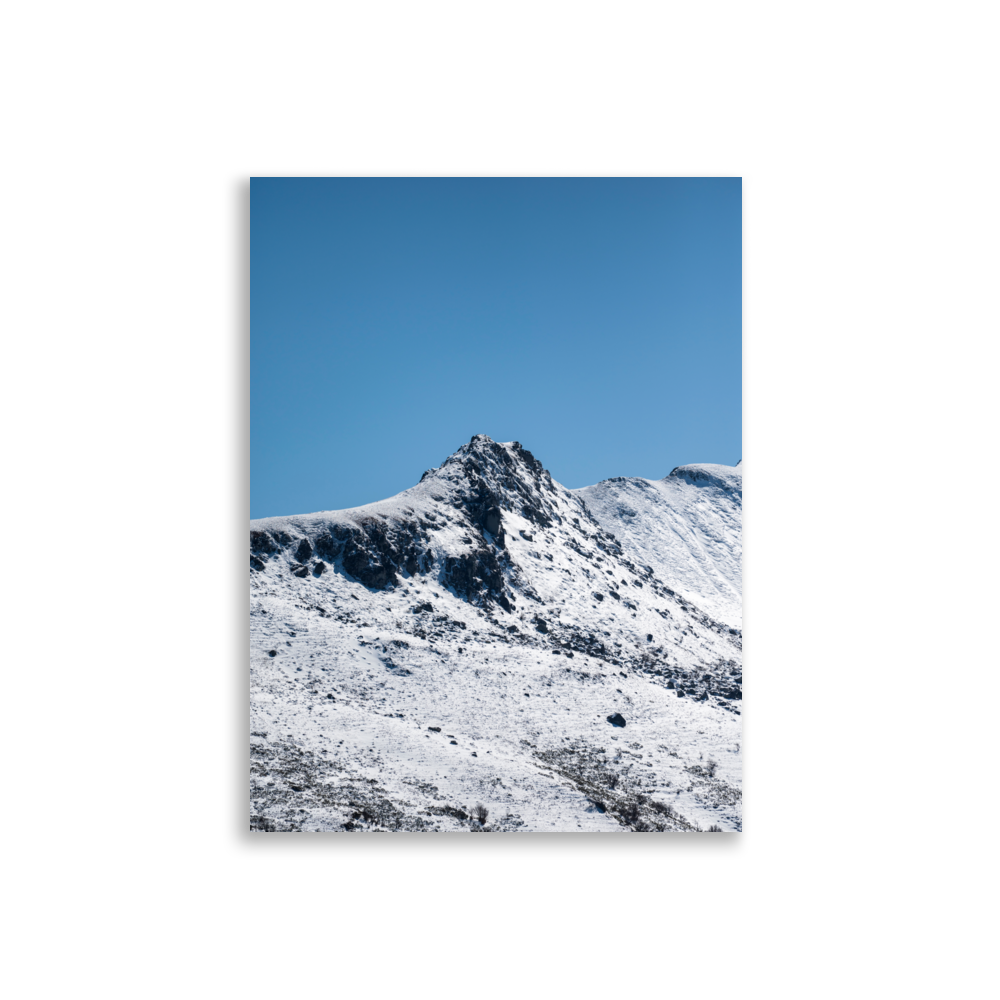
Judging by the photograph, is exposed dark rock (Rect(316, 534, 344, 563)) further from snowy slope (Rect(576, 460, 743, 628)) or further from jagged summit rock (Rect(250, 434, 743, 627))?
snowy slope (Rect(576, 460, 743, 628))

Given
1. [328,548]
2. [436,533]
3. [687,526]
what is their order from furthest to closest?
Answer: [687,526] < [436,533] < [328,548]

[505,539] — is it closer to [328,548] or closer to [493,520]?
[493,520]

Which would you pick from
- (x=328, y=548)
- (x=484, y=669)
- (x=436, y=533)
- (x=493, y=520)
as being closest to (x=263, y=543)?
(x=328, y=548)

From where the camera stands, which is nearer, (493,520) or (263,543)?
(263,543)

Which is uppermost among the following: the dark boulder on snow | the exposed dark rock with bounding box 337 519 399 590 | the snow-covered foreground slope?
the dark boulder on snow

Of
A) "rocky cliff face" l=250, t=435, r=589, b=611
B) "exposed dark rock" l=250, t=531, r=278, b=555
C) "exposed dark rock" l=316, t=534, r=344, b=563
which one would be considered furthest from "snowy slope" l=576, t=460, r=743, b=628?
"exposed dark rock" l=250, t=531, r=278, b=555

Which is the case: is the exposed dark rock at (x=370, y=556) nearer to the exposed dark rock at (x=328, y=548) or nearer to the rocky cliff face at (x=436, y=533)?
the rocky cliff face at (x=436, y=533)
